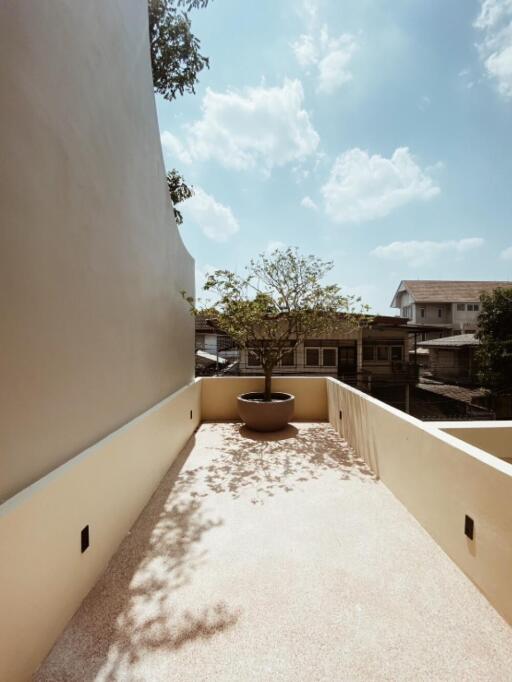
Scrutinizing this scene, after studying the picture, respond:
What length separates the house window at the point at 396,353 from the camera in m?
14.6

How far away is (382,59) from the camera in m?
6.38

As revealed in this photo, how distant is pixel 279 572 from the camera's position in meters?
2.27

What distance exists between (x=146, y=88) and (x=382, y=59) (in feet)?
18.5

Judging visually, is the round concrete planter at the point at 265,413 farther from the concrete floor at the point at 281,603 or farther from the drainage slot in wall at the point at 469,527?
the drainage slot in wall at the point at 469,527

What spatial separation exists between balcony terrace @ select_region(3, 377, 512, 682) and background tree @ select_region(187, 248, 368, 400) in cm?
302

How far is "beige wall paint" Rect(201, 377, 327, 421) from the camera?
6809 millimetres

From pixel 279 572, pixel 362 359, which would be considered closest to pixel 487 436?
pixel 279 572

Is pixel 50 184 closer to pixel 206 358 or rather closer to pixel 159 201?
pixel 159 201

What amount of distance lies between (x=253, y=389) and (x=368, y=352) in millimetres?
9492

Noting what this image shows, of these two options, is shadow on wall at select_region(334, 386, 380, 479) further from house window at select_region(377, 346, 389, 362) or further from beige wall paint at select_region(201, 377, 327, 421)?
house window at select_region(377, 346, 389, 362)

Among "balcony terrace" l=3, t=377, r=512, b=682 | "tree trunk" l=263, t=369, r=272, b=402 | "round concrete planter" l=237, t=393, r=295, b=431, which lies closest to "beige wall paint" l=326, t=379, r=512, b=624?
"balcony terrace" l=3, t=377, r=512, b=682

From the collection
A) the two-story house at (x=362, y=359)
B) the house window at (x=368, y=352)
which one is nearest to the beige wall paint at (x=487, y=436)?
the two-story house at (x=362, y=359)

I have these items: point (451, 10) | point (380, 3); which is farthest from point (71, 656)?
point (451, 10)

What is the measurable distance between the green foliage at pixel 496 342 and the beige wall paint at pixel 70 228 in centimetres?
1227
